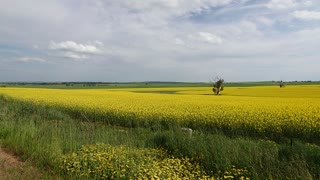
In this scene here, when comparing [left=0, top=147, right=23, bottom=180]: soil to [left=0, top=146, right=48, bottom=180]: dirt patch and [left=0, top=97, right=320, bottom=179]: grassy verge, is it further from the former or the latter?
[left=0, top=97, right=320, bottom=179]: grassy verge

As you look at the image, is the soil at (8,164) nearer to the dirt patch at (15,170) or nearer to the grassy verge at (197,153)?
the dirt patch at (15,170)

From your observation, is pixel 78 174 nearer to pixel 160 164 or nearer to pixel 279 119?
pixel 160 164

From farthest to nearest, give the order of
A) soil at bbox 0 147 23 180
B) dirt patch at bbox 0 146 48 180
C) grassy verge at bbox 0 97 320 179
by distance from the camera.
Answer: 1. grassy verge at bbox 0 97 320 179
2. soil at bbox 0 147 23 180
3. dirt patch at bbox 0 146 48 180

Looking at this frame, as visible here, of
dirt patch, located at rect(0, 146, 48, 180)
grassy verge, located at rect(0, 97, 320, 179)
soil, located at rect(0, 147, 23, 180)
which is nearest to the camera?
dirt patch, located at rect(0, 146, 48, 180)

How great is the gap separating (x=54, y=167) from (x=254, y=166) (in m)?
4.74

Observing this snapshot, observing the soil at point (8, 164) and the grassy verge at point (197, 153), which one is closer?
the soil at point (8, 164)

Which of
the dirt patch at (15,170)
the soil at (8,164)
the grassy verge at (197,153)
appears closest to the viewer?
the dirt patch at (15,170)

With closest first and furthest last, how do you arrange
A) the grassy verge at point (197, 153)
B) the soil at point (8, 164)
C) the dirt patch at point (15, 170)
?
the dirt patch at point (15, 170) → the soil at point (8, 164) → the grassy verge at point (197, 153)

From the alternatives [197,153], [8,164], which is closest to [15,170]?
[8,164]

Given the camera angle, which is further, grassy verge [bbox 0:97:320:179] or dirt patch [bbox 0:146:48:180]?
grassy verge [bbox 0:97:320:179]

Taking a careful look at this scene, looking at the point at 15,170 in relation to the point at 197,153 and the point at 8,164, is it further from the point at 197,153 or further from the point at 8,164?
the point at 197,153

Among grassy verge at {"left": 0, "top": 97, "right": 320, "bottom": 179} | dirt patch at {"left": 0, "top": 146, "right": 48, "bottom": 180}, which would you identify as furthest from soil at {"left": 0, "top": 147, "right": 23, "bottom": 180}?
grassy verge at {"left": 0, "top": 97, "right": 320, "bottom": 179}

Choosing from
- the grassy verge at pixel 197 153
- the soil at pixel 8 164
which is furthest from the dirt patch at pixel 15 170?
the grassy verge at pixel 197 153

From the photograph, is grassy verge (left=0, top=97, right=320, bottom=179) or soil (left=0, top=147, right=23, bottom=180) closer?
soil (left=0, top=147, right=23, bottom=180)
